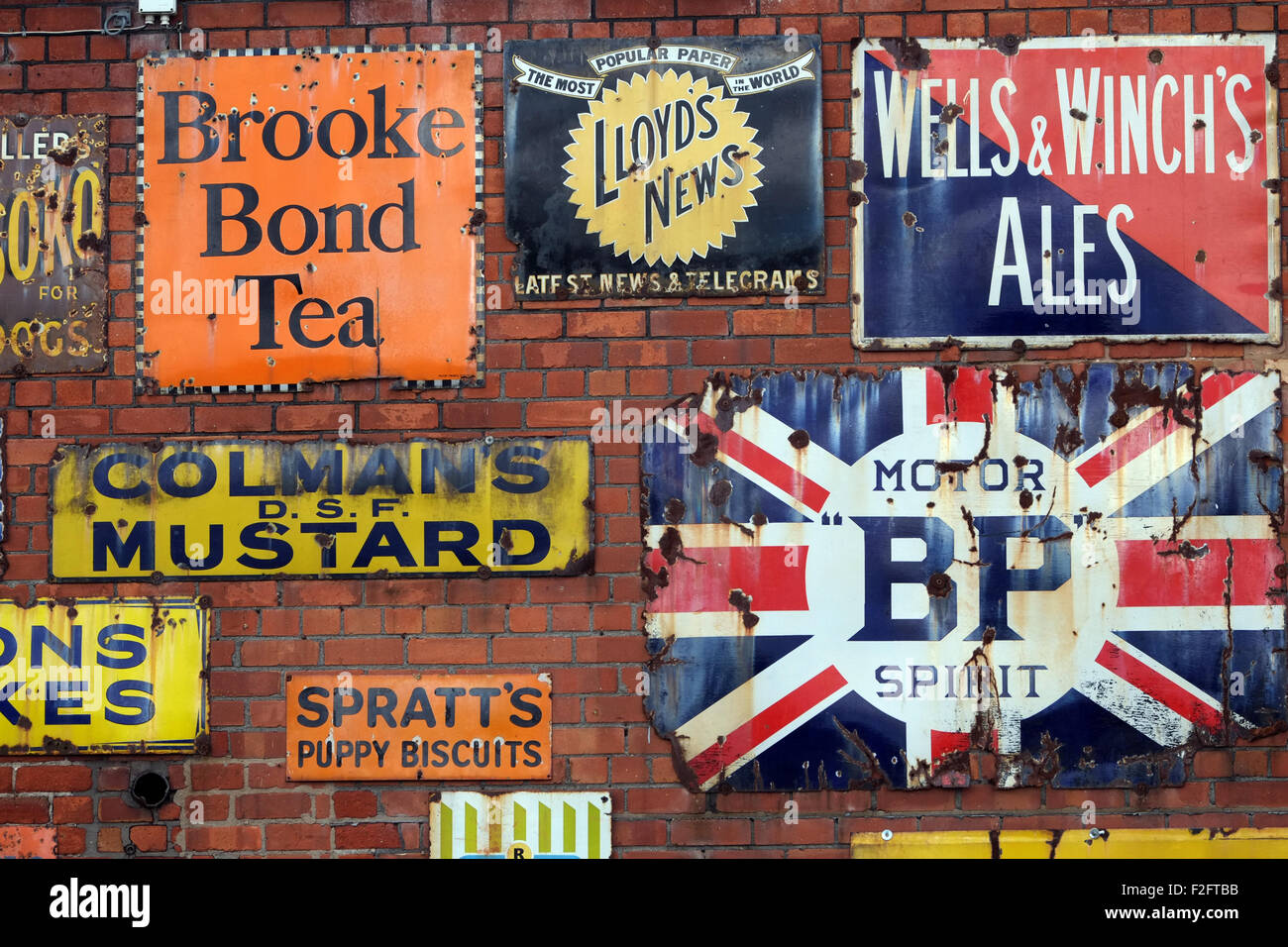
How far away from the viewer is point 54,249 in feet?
9.93

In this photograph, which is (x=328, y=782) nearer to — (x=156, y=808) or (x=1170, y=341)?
(x=156, y=808)

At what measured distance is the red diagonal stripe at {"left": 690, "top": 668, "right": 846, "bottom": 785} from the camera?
9.52 feet

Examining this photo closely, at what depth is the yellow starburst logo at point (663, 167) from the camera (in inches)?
117

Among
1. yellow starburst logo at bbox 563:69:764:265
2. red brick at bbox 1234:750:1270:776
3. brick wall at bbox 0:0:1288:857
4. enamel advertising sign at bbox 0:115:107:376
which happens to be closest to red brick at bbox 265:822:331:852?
brick wall at bbox 0:0:1288:857

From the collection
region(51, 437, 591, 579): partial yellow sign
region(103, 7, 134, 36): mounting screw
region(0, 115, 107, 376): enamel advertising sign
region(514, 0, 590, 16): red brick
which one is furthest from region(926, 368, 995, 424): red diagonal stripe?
region(103, 7, 134, 36): mounting screw

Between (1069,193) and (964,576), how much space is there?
1125 millimetres

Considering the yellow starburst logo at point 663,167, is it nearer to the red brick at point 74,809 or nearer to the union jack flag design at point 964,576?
the union jack flag design at point 964,576

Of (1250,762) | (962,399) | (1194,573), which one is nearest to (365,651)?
(962,399)

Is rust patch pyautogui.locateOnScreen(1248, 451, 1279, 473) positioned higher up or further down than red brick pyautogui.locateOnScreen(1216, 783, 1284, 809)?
higher up

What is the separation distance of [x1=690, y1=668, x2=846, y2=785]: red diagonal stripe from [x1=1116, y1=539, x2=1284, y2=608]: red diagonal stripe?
87 cm

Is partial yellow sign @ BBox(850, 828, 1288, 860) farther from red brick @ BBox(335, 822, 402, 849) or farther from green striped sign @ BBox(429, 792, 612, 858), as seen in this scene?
red brick @ BBox(335, 822, 402, 849)

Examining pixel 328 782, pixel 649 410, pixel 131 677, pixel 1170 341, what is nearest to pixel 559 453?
pixel 649 410

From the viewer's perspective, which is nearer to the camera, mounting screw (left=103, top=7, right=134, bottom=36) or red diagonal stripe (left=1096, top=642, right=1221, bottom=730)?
red diagonal stripe (left=1096, top=642, right=1221, bottom=730)

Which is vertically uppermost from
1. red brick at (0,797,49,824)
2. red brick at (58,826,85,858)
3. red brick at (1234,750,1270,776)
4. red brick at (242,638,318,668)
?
red brick at (242,638,318,668)
